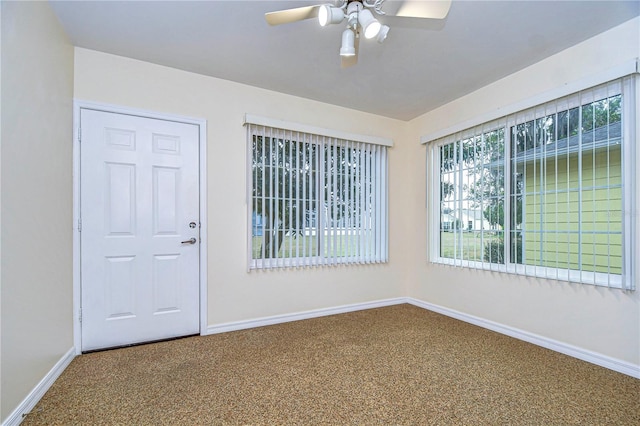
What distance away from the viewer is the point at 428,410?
5.51 ft

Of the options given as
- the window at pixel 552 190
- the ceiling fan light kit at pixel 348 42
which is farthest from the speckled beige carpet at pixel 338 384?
the ceiling fan light kit at pixel 348 42

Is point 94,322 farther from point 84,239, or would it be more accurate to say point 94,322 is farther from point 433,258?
point 433,258

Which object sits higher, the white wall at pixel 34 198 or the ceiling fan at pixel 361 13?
the ceiling fan at pixel 361 13

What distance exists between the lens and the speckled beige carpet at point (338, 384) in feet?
5.34

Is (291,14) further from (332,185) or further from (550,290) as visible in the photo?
(550,290)

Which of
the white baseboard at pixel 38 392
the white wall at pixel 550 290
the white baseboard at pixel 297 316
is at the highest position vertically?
the white wall at pixel 550 290

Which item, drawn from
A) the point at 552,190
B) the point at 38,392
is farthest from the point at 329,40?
the point at 38,392

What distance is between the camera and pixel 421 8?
1609 mm

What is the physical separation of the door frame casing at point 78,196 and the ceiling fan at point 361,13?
4.94ft

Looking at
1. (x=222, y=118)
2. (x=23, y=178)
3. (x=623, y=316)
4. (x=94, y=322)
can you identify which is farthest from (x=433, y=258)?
(x=23, y=178)

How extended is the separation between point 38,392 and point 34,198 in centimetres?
114

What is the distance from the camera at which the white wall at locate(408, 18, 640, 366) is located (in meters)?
2.11

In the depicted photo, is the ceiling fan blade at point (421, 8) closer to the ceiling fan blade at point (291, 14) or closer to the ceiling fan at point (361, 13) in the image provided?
the ceiling fan at point (361, 13)

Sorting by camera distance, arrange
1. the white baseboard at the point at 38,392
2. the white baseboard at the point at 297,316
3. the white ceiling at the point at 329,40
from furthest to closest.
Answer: the white baseboard at the point at 297,316, the white ceiling at the point at 329,40, the white baseboard at the point at 38,392
